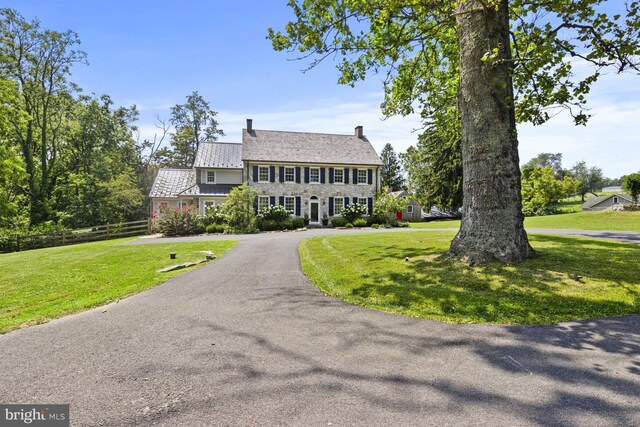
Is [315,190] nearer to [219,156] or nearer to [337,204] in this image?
[337,204]

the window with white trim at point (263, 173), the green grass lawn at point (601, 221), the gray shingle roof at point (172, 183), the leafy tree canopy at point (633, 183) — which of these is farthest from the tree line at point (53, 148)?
the leafy tree canopy at point (633, 183)

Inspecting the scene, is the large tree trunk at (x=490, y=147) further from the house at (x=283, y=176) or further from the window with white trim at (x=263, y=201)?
the window with white trim at (x=263, y=201)

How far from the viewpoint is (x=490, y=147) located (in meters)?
7.57

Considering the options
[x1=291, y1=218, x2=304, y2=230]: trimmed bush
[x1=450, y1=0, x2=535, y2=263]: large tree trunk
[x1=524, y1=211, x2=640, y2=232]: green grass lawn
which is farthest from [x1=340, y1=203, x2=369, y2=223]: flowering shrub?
[x1=450, y1=0, x2=535, y2=263]: large tree trunk

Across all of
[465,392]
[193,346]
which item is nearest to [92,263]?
[193,346]

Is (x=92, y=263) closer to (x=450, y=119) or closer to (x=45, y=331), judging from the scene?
(x=45, y=331)

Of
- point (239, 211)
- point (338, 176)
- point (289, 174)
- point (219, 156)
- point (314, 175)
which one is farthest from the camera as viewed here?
point (219, 156)

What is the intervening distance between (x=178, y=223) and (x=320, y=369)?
72.0 ft

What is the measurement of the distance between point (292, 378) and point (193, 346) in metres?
1.60

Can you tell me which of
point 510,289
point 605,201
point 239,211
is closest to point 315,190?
point 239,211

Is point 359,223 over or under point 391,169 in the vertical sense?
under

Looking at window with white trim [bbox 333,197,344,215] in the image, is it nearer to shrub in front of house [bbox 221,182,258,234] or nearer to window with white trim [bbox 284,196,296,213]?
window with white trim [bbox 284,196,296,213]

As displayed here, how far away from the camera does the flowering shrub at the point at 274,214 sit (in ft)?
84.4

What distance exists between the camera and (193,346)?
13.6 ft
